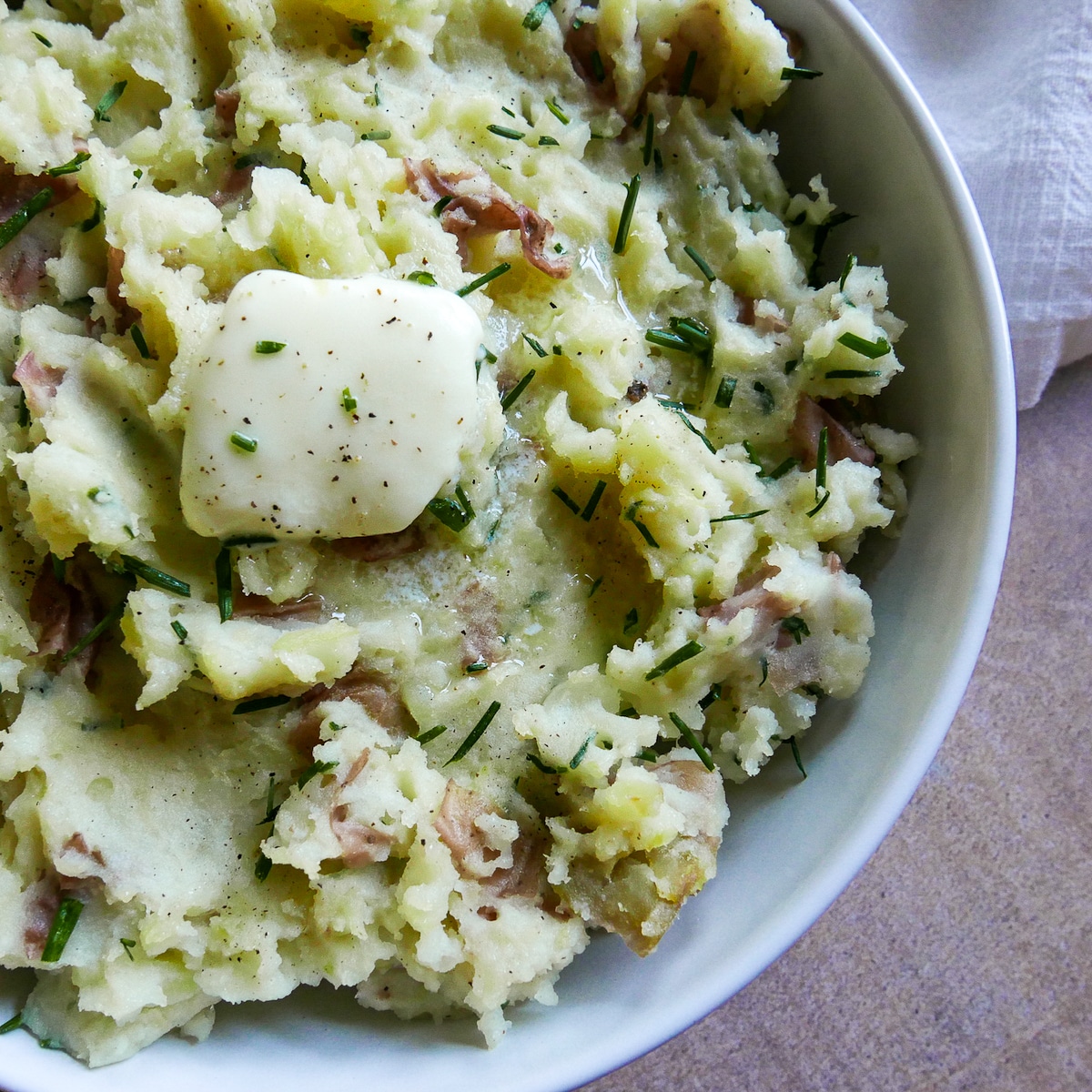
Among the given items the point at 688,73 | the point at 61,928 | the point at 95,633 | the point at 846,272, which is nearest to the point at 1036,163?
the point at 846,272

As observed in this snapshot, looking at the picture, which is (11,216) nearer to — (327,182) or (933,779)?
(327,182)

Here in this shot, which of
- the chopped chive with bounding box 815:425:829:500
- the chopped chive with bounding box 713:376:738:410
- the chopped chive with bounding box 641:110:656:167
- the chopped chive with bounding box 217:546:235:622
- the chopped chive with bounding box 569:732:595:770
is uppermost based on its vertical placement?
the chopped chive with bounding box 641:110:656:167

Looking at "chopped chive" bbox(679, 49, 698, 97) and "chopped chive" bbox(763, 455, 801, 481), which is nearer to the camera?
"chopped chive" bbox(763, 455, 801, 481)

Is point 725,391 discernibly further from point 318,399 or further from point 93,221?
point 93,221

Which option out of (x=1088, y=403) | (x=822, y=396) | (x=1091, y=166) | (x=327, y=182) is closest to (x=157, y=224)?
(x=327, y=182)

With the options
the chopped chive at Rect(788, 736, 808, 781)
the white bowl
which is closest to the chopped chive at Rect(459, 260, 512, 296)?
the white bowl

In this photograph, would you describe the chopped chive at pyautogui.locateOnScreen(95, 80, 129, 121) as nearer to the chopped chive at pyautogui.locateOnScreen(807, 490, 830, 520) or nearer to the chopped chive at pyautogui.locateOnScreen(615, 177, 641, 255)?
the chopped chive at pyautogui.locateOnScreen(615, 177, 641, 255)
